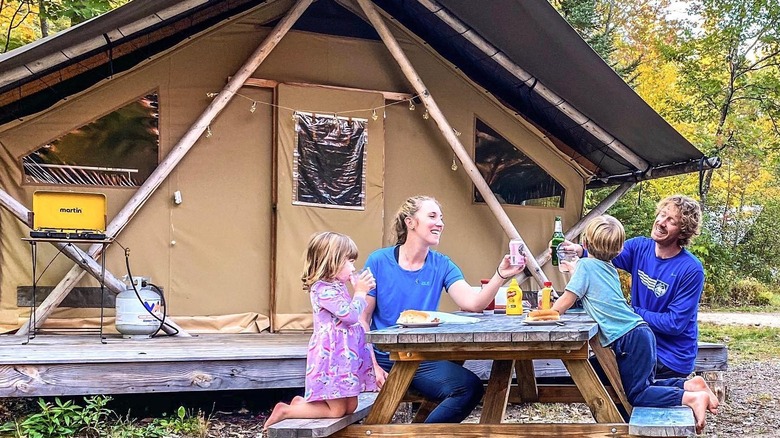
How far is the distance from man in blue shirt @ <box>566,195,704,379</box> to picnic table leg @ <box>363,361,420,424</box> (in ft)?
3.46

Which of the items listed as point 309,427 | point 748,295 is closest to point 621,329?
point 309,427

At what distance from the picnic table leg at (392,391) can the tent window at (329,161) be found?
3.18 m

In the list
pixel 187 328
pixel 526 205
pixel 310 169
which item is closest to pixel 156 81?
pixel 310 169

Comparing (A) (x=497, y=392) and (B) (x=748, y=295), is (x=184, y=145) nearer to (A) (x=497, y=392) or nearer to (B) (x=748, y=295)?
(A) (x=497, y=392)

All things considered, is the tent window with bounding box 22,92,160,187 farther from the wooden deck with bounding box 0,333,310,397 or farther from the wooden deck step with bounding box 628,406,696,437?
the wooden deck step with bounding box 628,406,696,437

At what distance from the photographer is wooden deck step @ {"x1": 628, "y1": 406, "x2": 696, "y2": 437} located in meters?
2.37

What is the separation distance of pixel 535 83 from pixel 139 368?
3497mm

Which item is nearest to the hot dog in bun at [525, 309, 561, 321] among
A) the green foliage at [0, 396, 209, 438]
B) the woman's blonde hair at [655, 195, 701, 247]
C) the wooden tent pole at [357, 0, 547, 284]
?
the woman's blonde hair at [655, 195, 701, 247]

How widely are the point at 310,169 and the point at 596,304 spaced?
3.22 metres

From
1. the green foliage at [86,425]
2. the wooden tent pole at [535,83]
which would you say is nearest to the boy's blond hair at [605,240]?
the green foliage at [86,425]

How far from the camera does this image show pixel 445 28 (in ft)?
19.1

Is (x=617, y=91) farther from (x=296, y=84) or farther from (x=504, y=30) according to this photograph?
(x=296, y=84)

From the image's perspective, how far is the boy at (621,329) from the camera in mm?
2832

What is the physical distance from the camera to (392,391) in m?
2.63
